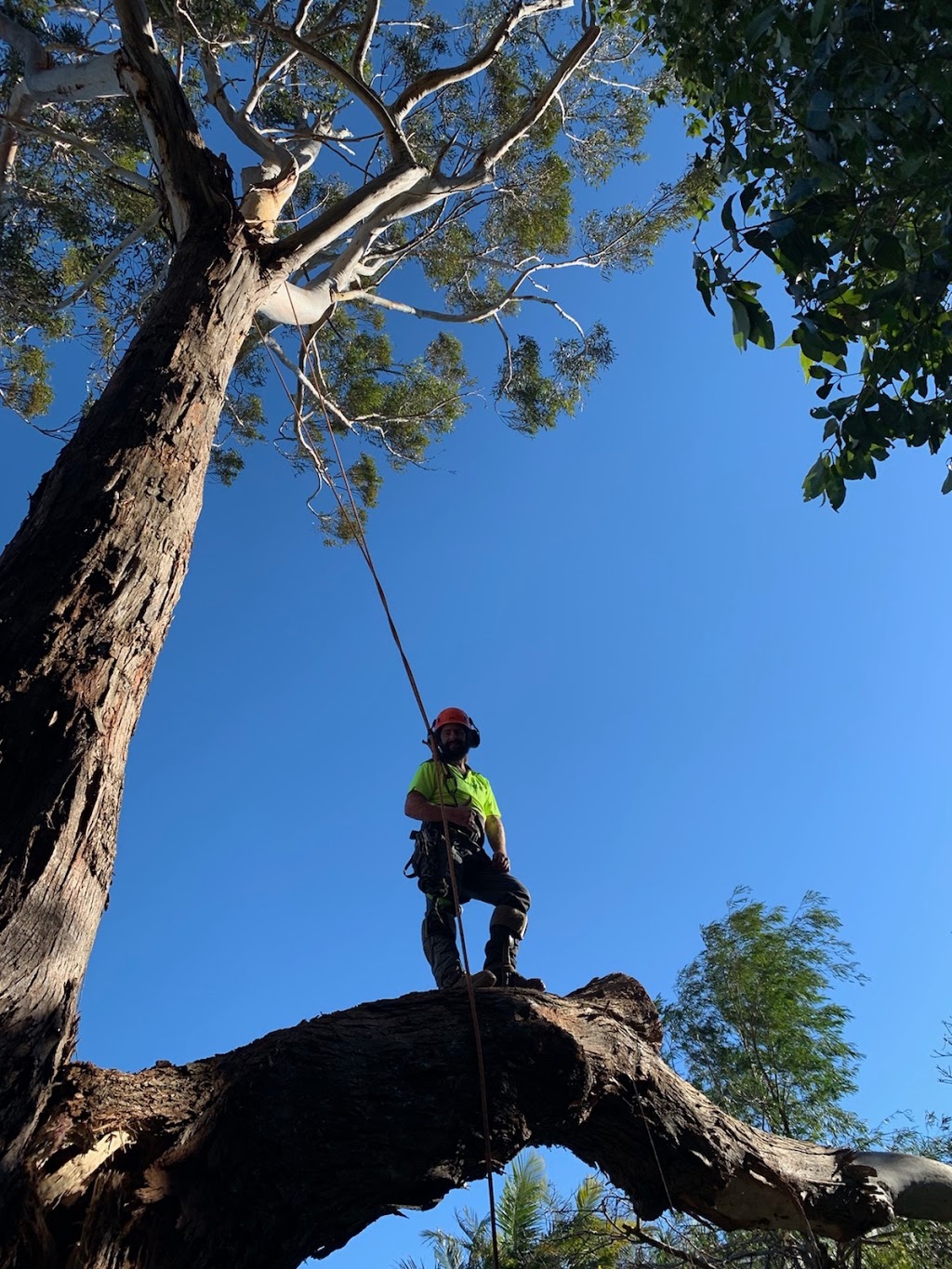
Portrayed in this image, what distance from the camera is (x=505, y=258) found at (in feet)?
33.2

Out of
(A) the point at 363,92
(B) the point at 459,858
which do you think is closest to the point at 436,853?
(B) the point at 459,858

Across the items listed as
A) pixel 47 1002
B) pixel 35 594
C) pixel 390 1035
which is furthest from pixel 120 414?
pixel 390 1035

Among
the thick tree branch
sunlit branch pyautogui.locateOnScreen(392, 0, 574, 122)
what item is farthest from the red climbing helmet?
sunlit branch pyautogui.locateOnScreen(392, 0, 574, 122)

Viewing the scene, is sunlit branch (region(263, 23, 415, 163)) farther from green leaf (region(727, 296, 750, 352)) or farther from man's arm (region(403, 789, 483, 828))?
man's arm (region(403, 789, 483, 828))

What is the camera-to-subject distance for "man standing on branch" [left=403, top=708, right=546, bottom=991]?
3.60 meters

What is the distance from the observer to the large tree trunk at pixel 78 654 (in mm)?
1659

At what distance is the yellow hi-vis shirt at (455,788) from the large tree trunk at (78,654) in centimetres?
183

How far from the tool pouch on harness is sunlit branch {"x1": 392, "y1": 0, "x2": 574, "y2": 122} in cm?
392

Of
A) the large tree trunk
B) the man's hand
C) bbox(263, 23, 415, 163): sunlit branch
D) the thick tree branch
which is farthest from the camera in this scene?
bbox(263, 23, 415, 163): sunlit branch

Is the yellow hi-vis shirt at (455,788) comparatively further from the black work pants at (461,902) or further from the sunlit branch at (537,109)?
the sunlit branch at (537,109)

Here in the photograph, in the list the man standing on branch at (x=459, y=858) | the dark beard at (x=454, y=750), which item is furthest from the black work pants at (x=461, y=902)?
the dark beard at (x=454, y=750)

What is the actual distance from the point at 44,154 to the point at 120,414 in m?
9.16

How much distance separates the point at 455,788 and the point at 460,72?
472cm

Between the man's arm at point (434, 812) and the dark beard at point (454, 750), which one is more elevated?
the dark beard at point (454, 750)
